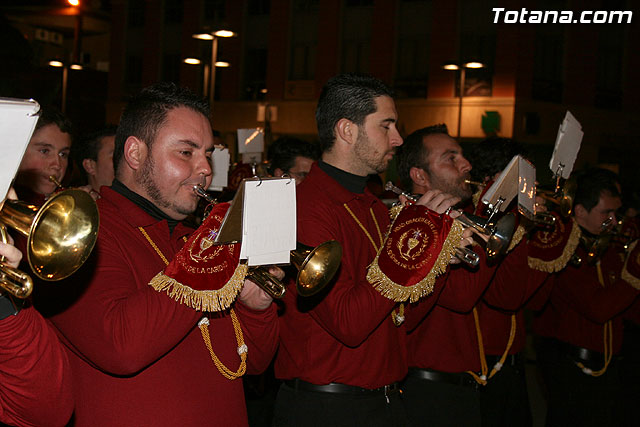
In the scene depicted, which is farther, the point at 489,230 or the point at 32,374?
the point at 489,230

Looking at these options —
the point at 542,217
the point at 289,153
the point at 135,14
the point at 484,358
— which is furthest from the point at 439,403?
the point at 135,14

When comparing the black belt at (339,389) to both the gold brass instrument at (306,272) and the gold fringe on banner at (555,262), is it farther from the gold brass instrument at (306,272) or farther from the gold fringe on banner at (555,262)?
the gold fringe on banner at (555,262)

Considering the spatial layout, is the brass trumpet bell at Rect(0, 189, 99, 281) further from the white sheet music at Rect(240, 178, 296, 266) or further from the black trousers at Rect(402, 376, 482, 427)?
the black trousers at Rect(402, 376, 482, 427)

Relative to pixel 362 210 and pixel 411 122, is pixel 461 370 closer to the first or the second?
pixel 362 210

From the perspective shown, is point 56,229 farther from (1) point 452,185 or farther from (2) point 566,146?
(2) point 566,146

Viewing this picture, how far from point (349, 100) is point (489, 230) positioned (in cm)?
84

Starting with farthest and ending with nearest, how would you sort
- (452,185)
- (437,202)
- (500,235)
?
(452,185) < (500,235) < (437,202)

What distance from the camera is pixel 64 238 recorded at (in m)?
1.47

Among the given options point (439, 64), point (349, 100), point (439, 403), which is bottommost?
point (439, 403)

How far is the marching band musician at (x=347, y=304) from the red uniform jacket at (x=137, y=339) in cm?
39

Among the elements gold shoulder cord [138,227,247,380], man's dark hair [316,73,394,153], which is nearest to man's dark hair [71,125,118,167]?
man's dark hair [316,73,394,153]

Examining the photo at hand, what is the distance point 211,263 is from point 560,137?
2.37m

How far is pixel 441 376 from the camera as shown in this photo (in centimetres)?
340

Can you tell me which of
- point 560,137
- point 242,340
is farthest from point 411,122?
point 242,340
